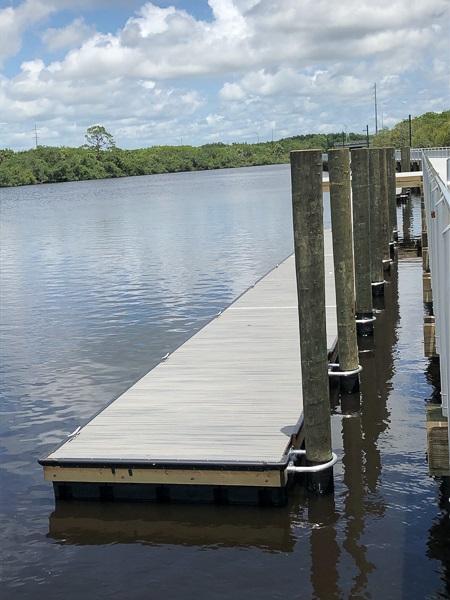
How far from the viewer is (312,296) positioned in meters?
9.70

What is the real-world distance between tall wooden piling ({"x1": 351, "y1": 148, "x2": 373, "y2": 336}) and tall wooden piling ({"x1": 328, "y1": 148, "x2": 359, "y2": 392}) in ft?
9.84

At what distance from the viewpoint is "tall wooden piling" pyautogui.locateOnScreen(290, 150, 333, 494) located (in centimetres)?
949

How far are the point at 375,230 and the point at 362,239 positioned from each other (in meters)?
5.26

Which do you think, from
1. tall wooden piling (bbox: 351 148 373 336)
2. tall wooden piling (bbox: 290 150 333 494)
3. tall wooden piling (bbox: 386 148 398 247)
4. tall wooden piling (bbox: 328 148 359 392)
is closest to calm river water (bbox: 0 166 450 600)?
tall wooden piling (bbox: 351 148 373 336)

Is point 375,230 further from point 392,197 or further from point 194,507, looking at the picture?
point 194,507

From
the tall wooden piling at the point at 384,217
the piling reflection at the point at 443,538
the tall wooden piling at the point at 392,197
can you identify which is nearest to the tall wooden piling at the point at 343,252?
the piling reflection at the point at 443,538

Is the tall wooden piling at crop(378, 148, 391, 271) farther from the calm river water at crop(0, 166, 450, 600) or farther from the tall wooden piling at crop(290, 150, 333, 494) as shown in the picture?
the tall wooden piling at crop(290, 150, 333, 494)

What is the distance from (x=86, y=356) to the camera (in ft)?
61.6

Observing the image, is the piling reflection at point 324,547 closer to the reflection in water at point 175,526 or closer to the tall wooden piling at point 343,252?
the reflection in water at point 175,526

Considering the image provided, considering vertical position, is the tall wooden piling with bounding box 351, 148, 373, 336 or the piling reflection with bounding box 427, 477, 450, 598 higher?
the tall wooden piling with bounding box 351, 148, 373, 336

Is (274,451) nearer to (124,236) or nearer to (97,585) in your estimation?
(97,585)

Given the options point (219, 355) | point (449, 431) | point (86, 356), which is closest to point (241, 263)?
point (86, 356)

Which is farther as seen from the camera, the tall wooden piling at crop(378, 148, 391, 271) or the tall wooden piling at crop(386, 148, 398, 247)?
the tall wooden piling at crop(386, 148, 398, 247)

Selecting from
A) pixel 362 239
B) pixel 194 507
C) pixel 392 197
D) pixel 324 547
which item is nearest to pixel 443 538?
pixel 324 547
